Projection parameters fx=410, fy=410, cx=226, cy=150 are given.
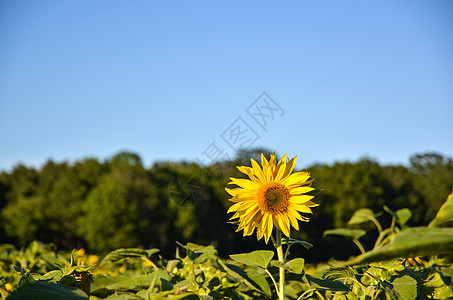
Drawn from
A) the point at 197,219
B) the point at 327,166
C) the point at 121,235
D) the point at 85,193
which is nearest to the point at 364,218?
the point at 121,235

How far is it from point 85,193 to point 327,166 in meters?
17.4

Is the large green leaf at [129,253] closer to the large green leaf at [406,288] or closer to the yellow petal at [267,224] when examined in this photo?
the yellow petal at [267,224]

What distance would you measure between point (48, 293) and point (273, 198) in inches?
27.7

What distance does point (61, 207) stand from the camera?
84.9ft

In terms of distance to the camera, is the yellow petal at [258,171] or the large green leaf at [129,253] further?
the large green leaf at [129,253]

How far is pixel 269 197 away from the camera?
128cm

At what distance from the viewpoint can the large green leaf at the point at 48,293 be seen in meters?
0.76

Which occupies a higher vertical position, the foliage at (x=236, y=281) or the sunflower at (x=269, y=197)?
the sunflower at (x=269, y=197)

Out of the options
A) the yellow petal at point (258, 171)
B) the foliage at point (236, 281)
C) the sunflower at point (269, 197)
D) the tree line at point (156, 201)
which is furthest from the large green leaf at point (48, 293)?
the tree line at point (156, 201)

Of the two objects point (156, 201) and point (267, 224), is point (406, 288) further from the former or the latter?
point (156, 201)

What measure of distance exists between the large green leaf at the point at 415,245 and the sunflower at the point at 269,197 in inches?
25.3

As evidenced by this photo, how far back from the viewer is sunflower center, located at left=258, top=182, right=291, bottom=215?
1.25 metres

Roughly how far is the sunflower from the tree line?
20.5m

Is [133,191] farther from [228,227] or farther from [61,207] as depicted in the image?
[228,227]
